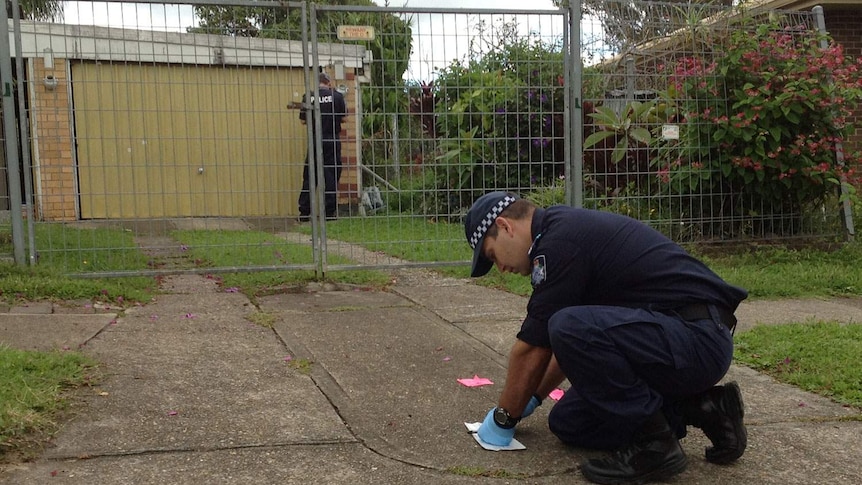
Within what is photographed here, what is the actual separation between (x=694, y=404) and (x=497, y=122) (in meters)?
4.53

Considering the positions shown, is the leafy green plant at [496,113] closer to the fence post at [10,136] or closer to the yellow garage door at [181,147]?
the yellow garage door at [181,147]

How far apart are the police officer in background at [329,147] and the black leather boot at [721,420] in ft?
12.5

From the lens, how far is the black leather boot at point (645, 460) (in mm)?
2676

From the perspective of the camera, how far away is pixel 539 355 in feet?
9.23

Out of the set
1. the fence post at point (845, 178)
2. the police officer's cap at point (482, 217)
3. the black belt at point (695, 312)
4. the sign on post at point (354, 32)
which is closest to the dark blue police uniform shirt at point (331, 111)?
the sign on post at point (354, 32)

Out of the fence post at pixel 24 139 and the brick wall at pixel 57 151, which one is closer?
the fence post at pixel 24 139

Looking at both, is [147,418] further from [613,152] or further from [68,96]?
[613,152]

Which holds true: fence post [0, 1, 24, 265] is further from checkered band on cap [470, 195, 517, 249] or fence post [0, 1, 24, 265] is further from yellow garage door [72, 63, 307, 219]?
checkered band on cap [470, 195, 517, 249]

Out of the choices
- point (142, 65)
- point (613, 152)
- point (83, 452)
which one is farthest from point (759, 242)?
point (83, 452)

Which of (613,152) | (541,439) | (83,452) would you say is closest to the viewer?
(83,452)

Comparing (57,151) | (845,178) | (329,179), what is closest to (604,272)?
(329,179)

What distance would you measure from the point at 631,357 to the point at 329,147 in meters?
4.33

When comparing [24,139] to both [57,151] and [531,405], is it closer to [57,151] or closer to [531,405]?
[57,151]

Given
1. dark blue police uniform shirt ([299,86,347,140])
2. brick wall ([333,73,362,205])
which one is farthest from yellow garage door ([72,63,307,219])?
brick wall ([333,73,362,205])
